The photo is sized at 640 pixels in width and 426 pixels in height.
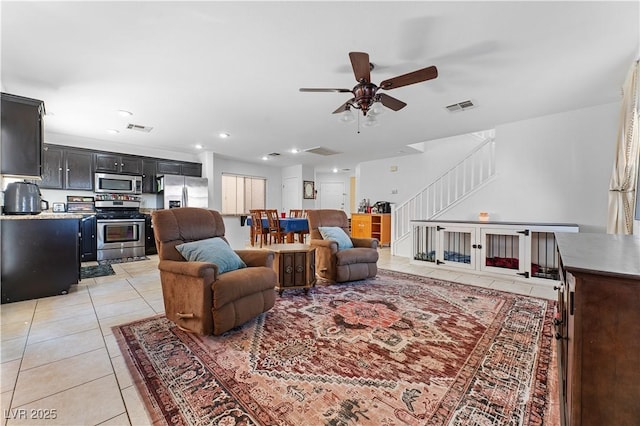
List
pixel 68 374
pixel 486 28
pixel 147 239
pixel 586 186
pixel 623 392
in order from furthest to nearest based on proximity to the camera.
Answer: pixel 147 239, pixel 586 186, pixel 486 28, pixel 68 374, pixel 623 392

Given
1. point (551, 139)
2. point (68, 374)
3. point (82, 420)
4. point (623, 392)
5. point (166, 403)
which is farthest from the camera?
point (551, 139)

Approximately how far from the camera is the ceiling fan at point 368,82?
81.7 inches

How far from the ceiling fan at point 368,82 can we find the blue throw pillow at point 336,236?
163cm

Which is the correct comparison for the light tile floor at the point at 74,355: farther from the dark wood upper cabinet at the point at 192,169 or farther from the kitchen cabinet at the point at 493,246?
the dark wood upper cabinet at the point at 192,169

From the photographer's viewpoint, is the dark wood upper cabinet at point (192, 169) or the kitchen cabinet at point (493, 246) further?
the dark wood upper cabinet at point (192, 169)

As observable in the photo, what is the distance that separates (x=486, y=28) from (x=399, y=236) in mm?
4176

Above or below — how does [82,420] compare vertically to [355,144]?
below

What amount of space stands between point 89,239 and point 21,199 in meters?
2.30

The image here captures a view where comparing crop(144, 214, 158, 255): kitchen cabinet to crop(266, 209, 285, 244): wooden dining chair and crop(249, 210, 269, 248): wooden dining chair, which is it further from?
crop(266, 209, 285, 244): wooden dining chair

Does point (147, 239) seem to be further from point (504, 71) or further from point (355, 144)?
point (504, 71)

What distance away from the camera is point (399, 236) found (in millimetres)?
5719

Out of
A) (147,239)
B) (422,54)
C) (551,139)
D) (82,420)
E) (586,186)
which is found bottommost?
(82,420)


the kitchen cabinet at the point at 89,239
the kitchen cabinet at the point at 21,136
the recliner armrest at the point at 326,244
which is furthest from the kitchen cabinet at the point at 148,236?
the recliner armrest at the point at 326,244

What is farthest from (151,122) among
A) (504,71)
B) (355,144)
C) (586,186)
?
(586,186)
